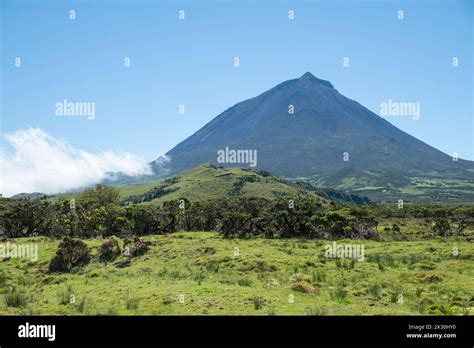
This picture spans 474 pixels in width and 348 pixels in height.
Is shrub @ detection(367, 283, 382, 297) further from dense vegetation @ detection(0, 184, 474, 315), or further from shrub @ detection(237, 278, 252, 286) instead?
shrub @ detection(237, 278, 252, 286)

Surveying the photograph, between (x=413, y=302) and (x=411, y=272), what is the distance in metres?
8.31

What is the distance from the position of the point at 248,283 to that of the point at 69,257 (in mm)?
20255

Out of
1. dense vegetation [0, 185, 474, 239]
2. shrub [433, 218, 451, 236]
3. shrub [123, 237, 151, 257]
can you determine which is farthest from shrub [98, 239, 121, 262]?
shrub [433, 218, 451, 236]

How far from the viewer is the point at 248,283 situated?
84.3 feet

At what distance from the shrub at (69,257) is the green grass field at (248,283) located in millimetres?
1106

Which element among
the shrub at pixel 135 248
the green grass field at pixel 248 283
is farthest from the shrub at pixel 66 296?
the shrub at pixel 135 248

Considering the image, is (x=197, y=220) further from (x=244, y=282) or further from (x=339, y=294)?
(x=339, y=294)

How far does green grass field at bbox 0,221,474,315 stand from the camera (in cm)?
1978

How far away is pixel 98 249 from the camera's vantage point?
40.7 m

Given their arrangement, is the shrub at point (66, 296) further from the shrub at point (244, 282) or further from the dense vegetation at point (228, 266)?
the shrub at point (244, 282)

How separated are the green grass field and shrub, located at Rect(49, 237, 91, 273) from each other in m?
1.11

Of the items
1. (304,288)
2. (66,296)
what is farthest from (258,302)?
(66,296)

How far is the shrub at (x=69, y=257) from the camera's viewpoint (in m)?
37.0
